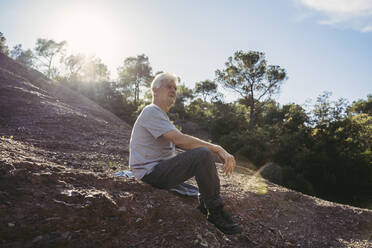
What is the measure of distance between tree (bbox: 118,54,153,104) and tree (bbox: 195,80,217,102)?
649cm

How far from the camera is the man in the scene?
2.46 metres

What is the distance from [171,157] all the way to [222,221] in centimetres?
87

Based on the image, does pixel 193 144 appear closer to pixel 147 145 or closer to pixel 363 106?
pixel 147 145

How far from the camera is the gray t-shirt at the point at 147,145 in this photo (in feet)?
8.82

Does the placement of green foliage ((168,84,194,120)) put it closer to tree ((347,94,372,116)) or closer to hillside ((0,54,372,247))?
hillside ((0,54,372,247))

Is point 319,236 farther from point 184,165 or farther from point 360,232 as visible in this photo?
point 184,165

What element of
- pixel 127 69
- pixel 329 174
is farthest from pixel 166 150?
pixel 127 69

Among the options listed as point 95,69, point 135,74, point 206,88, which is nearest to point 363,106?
point 206,88

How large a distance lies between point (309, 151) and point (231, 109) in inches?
511

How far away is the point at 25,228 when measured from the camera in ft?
6.19

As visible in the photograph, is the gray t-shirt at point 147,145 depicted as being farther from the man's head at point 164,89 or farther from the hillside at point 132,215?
the hillside at point 132,215

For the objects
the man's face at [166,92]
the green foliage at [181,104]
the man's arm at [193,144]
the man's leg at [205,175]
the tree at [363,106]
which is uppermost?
the tree at [363,106]

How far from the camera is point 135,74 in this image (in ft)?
103

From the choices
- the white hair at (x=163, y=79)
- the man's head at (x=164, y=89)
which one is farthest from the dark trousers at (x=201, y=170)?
the white hair at (x=163, y=79)
